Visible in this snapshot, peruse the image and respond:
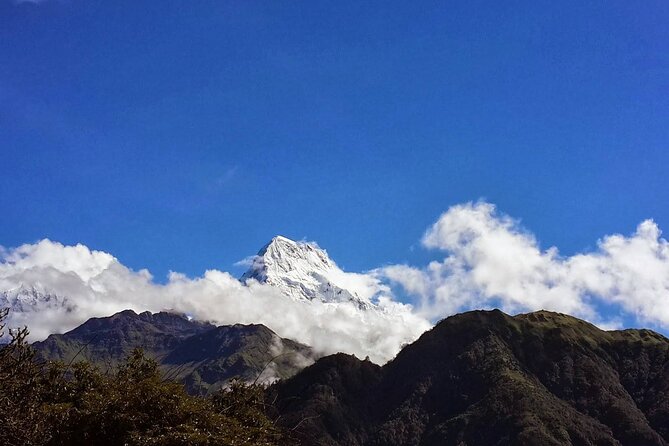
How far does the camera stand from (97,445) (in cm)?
3647

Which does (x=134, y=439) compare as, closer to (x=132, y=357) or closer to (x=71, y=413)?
(x=71, y=413)

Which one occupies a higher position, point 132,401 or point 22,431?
point 132,401

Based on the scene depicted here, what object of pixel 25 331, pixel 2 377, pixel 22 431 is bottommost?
pixel 22 431

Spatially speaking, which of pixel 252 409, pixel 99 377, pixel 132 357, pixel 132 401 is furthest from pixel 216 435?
pixel 132 357

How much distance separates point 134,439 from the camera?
32.9 meters

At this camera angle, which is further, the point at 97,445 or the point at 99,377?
the point at 99,377

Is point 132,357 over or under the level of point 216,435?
over

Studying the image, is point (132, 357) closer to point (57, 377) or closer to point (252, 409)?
point (57, 377)

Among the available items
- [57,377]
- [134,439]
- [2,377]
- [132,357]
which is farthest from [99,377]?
[2,377]

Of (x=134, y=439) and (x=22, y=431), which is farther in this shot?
(x=134, y=439)

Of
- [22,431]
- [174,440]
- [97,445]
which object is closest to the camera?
[22,431]

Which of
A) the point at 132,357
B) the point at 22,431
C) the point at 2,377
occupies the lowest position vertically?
the point at 22,431

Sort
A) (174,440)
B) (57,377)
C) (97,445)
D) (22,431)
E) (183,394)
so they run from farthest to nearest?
(57,377) < (183,394) < (97,445) < (174,440) < (22,431)

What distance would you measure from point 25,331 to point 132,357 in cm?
3639
